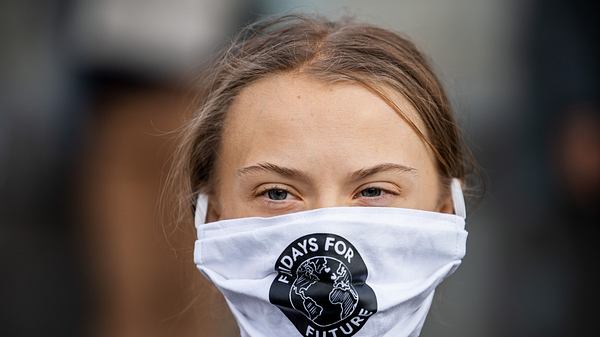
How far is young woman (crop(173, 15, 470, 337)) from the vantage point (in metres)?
2.73

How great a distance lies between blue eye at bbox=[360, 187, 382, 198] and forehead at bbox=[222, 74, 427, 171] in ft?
0.29

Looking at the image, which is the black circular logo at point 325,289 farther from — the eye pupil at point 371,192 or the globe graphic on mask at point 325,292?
the eye pupil at point 371,192

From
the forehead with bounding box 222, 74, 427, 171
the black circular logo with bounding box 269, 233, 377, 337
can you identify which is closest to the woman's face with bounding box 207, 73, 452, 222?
the forehead with bounding box 222, 74, 427, 171

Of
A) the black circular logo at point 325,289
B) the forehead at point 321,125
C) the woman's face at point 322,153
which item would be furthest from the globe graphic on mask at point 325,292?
the forehead at point 321,125

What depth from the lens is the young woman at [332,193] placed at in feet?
8.96

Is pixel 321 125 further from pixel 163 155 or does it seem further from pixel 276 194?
pixel 163 155

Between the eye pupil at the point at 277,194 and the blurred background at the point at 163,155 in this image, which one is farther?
the blurred background at the point at 163,155

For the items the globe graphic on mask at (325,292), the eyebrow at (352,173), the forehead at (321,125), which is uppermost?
the forehead at (321,125)

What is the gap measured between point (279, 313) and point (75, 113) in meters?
5.00

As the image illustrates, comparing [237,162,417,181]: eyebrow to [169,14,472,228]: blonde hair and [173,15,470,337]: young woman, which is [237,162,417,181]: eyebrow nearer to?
[173,15,470,337]: young woman

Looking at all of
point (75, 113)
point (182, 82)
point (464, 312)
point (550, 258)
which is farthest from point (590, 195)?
point (75, 113)

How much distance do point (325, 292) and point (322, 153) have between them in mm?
354

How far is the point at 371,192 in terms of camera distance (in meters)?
2.81

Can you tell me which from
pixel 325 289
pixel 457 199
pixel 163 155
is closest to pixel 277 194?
pixel 325 289
